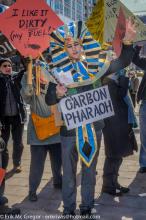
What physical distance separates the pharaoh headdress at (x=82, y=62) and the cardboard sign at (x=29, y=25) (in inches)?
5.6

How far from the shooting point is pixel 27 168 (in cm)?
578

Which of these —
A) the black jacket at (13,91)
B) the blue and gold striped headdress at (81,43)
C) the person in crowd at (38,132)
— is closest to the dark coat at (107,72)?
the blue and gold striped headdress at (81,43)

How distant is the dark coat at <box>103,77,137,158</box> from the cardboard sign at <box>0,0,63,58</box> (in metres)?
0.99

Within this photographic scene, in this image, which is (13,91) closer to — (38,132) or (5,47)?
(5,47)

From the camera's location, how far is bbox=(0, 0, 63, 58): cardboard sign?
12.7ft

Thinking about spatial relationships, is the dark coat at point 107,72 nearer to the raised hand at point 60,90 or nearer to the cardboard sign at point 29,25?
the raised hand at point 60,90

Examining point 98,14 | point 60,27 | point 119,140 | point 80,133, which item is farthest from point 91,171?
point 98,14

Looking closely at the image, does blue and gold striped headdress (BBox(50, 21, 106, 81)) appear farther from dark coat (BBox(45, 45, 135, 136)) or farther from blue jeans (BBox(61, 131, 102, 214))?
blue jeans (BBox(61, 131, 102, 214))

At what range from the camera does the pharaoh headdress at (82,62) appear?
3732 millimetres

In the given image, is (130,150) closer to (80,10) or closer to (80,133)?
(80,133)

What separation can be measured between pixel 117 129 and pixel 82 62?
1077 millimetres

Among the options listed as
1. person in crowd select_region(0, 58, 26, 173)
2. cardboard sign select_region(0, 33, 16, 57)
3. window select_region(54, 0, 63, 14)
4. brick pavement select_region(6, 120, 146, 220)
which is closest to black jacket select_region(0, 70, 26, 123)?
person in crowd select_region(0, 58, 26, 173)

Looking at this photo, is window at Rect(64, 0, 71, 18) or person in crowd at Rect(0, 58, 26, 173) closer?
person in crowd at Rect(0, 58, 26, 173)

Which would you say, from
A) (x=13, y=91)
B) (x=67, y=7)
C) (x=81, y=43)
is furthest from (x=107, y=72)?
(x=67, y=7)
